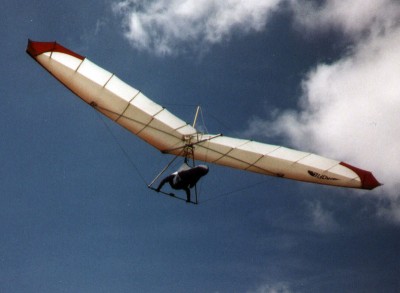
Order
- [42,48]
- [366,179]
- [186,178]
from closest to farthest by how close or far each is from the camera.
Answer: [42,48]
[186,178]
[366,179]

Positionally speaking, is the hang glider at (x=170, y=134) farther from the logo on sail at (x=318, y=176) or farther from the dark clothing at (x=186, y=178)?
the dark clothing at (x=186, y=178)

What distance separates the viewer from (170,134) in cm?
1548

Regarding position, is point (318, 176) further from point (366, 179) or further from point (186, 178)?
point (186, 178)

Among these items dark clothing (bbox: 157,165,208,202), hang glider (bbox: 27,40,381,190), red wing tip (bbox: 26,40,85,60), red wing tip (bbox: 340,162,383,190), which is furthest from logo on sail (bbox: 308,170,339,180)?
red wing tip (bbox: 26,40,85,60)

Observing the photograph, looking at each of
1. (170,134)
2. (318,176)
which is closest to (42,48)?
(170,134)

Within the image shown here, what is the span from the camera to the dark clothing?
13.3 metres

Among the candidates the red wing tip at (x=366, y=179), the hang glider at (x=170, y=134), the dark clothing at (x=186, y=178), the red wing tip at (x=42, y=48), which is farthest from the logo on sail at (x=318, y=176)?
the red wing tip at (x=42, y=48)

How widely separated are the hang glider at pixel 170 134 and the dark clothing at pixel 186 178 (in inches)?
41.7

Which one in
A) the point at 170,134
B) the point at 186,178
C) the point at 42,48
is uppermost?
the point at 42,48

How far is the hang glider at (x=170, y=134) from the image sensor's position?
1295cm

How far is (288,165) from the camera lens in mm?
16297

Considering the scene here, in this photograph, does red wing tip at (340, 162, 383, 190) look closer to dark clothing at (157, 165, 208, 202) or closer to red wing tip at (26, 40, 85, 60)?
dark clothing at (157, 165, 208, 202)

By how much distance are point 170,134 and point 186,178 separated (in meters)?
2.42

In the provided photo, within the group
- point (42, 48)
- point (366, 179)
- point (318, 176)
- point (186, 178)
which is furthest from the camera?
point (318, 176)
